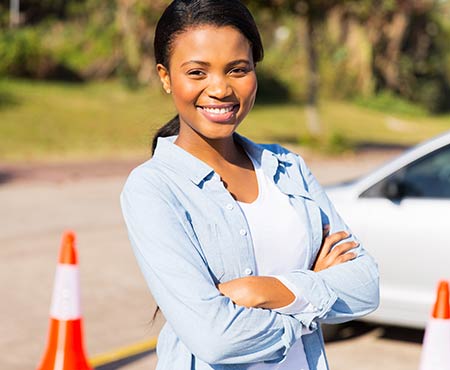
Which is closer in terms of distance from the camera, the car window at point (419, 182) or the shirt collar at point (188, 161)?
the shirt collar at point (188, 161)

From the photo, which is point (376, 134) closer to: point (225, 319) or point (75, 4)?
point (75, 4)

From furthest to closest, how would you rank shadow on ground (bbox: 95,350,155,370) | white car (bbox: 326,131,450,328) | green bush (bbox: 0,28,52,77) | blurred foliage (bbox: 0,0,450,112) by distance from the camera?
green bush (bbox: 0,28,52,77), blurred foliage (bbox: 0,0,450,112), white car (bbox: 326,131,450,328), shadow on ground (bbox: 95,350,155,370)

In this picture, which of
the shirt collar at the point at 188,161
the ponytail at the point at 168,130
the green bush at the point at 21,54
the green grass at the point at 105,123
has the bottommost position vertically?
the shirt collar at the point at 188,161

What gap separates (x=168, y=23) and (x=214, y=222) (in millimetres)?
507

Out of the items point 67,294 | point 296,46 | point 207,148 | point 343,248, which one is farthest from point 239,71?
point 296,46

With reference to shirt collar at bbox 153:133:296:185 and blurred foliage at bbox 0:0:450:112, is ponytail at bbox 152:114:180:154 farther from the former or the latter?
blurred foliage at bbox 0:0:450:112

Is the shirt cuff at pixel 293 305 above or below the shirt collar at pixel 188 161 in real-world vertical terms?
below

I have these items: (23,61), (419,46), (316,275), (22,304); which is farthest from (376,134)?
(316,275)

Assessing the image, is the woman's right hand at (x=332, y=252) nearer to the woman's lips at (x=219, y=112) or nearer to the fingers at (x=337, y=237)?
the fingers at (x=337, y=237)

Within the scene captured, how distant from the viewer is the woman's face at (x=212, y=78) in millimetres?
2160

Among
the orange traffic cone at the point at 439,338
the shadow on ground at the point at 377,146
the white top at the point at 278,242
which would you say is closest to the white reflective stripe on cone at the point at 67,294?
the orange traffic cone at the point at 439,338

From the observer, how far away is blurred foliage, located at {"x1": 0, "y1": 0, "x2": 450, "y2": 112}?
77.0ft

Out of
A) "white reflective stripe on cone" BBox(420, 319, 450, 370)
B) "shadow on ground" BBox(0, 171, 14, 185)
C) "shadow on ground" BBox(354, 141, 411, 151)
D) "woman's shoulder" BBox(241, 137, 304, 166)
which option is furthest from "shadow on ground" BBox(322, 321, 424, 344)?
"shadow on ground" BBox(354, 141, 411, 151)

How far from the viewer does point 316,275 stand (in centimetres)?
227
